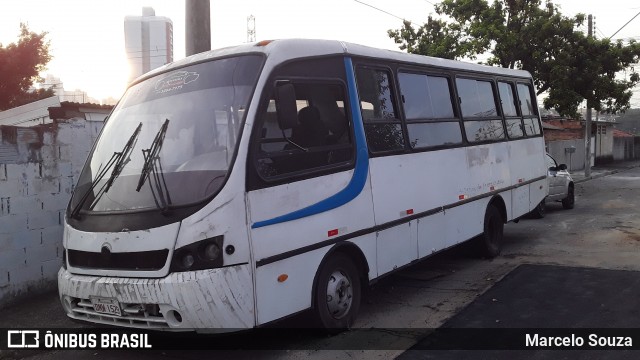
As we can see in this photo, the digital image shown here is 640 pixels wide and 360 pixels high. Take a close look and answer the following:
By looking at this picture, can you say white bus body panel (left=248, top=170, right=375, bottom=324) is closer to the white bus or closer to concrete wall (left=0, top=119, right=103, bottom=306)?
the white bus

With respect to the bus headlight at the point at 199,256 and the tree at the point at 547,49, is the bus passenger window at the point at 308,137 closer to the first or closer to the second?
the bus headlight at the point at 199,256

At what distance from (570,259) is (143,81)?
6.72 meters

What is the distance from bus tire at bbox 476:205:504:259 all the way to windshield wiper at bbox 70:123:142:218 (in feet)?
18.4

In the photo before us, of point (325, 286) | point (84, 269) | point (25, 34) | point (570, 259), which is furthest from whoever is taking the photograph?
point (25, 34)

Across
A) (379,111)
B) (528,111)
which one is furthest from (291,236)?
(528,111)

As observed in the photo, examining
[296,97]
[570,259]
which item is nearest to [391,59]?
[296,97]

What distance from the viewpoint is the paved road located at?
5238mm

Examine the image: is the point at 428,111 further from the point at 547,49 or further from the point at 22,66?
the point at 22,66

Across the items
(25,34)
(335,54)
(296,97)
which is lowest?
(296,97)

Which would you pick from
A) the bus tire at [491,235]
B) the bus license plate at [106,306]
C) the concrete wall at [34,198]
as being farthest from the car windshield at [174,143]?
the bus tire at [491,235]

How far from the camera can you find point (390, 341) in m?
5.30

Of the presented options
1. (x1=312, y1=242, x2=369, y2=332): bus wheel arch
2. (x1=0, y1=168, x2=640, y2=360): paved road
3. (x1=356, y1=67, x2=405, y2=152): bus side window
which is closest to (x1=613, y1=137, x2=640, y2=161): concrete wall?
(x1=0, y1=168, x2=640, y2=360): paved road

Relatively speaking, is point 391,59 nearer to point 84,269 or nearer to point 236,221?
point 236,221

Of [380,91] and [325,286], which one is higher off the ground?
[380,91]
